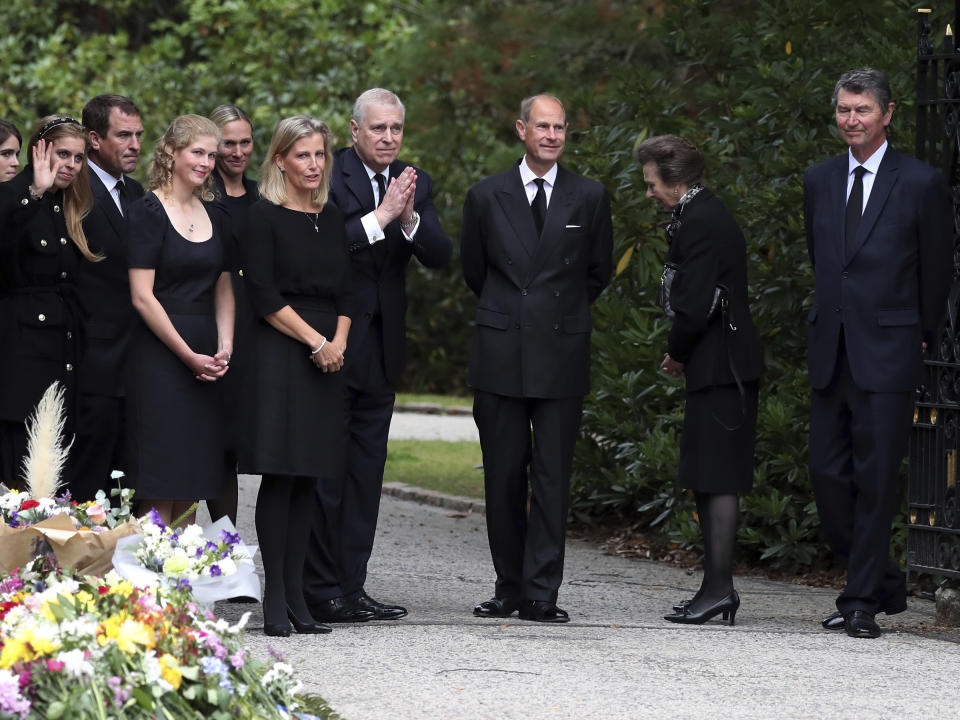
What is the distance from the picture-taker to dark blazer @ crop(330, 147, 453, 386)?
7.16m

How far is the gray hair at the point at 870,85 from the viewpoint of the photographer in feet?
22.7

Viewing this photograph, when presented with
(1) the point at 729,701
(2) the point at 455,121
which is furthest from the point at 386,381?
(2) the point at 455,121

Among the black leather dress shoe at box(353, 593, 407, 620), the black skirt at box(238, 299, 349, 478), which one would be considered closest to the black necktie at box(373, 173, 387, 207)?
the black skirt at box(238, 299, 349, 478)

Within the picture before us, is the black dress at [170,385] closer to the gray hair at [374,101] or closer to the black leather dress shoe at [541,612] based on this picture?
the gray hair at [374,101]

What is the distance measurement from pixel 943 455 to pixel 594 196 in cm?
191

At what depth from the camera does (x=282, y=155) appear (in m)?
6.72

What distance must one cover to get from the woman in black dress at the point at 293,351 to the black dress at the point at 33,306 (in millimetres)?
879

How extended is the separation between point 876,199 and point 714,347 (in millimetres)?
919

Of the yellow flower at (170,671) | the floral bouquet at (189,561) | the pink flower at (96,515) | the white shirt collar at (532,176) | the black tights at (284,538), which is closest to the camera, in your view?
the yellow flower at (170,671)

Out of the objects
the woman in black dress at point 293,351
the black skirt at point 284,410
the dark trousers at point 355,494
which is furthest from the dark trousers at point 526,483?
the black skirt at point 284,410

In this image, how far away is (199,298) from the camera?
668cm

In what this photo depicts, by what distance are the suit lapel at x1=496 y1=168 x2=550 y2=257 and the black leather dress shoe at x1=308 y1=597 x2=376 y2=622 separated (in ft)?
5.58

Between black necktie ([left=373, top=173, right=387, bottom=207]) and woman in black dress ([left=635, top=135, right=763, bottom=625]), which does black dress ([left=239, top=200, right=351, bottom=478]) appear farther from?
woman in black dress ([left=635, top=135, right=763, bottom=625])

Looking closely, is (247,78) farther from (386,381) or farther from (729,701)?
(729,701)
